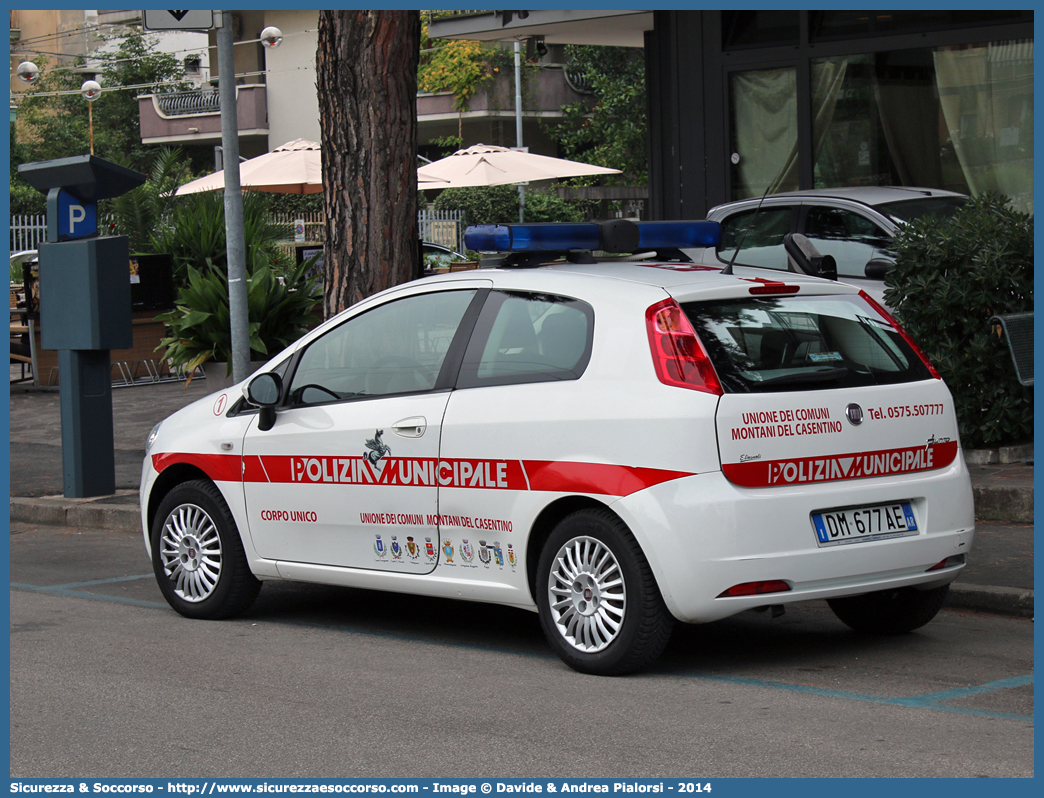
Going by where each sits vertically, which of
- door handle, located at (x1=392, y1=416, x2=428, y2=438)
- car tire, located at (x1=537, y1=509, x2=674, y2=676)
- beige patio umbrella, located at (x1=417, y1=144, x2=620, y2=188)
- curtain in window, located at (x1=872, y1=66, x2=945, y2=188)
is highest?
beige patio umbrella, located at (x1=417, y1=144, x2=620, y2=188)

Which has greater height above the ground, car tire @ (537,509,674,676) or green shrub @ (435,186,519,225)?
green shrub @ (435,186,519,225)

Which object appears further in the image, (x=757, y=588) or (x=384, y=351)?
(x=384, y=351)

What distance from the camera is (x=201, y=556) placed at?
7.16 m

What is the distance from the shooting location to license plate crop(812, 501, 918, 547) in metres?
5.62

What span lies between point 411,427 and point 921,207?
674 cm

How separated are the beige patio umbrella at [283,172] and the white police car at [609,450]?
44.6ft

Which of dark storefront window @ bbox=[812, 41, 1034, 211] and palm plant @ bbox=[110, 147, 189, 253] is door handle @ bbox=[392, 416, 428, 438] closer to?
dark storefront window @ bbox=[812, 41, 1034, 211]

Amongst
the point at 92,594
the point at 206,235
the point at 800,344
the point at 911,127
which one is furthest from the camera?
the point at 206,235

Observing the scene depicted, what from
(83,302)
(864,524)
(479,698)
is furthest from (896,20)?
(479,698)

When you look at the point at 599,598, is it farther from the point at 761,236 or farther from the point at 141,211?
the point at 141,211

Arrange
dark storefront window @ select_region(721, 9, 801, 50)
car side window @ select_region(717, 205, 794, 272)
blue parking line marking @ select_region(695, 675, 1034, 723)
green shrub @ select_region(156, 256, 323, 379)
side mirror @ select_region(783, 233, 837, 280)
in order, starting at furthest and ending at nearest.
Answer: dark storefront window @ select_region(721, 9, 801, 50), green shrub @ select_region(156, 256, 323, 379), car side window @ select_region(717, 205, 794, 272), side mirror @ select_region(783, 233, 837, 280), blue parking line marking @ select_region(695, 675, 1034, 723)

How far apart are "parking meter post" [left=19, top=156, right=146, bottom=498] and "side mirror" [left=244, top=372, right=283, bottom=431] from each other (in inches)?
167

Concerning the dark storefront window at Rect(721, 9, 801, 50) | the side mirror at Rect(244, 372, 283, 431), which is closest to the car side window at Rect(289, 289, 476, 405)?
the side mirror at Rect(244, 372, 283, 431)
